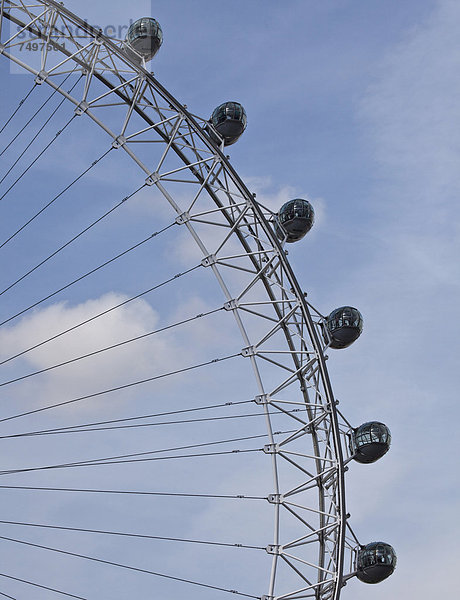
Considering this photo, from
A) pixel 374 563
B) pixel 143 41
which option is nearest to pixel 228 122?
pixel 143 41

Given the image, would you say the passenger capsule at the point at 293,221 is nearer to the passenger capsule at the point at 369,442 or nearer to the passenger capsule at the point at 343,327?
the passenger capsule at the point at 343,327

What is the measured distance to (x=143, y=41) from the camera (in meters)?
24.2

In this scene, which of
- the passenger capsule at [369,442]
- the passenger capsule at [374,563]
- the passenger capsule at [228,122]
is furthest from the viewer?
the passenger capsule at [228,122]

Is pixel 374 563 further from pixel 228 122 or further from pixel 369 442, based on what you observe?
pixel 228 122

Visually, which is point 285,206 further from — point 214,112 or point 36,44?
point 36,44

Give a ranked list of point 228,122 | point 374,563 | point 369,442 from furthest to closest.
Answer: point 228,122
point 369,442
point 374,563

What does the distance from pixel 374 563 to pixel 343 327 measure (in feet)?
17.7

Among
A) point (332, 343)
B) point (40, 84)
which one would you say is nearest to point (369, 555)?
point (332, 343)

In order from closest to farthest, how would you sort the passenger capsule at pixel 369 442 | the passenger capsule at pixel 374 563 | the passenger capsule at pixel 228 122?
1. the passenger capsule at pixel 374 563
2. the passenger capsule at pixel 369 442
3. the passenger capsule at pixel 228 122

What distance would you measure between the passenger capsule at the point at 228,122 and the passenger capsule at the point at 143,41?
2053 millimetres

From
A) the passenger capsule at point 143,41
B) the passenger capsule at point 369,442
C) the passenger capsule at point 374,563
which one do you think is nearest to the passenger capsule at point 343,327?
the passenger capsule at point 369,442

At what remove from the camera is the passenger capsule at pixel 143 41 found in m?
24.2

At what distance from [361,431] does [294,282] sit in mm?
3754

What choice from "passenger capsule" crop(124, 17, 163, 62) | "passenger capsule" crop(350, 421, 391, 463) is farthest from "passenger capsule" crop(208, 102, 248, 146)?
"passenger capsule" crop(350, 421, 391, 463)
